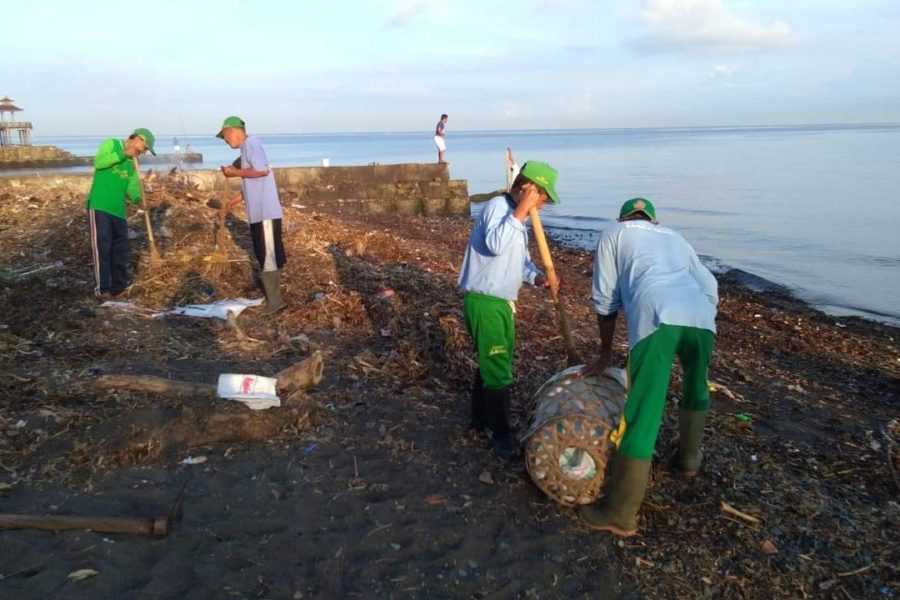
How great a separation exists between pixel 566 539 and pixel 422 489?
2.88 feet

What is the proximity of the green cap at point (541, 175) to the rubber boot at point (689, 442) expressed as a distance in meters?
1.47

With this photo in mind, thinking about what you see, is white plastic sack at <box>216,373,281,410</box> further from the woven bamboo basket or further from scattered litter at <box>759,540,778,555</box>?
scattered litter at <box>759,540,778,555</box>

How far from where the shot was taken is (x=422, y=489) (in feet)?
12.7

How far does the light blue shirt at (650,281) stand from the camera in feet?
10.8

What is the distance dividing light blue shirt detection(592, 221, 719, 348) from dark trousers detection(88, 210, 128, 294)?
18.5ft

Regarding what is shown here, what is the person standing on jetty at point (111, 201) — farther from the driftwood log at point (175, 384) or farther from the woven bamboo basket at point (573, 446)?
the woven bamboo basket at point (573, 446)

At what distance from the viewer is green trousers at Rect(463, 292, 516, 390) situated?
3951 mm

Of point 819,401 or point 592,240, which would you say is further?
point 592,240

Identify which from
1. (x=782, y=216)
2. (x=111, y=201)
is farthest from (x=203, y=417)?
(x=782, y=216)

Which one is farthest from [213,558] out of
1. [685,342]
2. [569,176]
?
[569,176]

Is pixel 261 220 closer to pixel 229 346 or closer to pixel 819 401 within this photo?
pixel 229 346

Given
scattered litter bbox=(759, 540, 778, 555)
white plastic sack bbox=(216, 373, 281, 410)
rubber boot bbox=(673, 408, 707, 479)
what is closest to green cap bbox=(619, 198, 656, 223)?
rubber boot bbox=(673, 408, 707, 479)

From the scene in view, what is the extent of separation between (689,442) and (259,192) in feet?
14.8

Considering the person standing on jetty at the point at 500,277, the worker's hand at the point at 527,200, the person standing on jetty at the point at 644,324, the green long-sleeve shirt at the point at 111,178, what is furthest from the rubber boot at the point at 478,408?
the green long-sleeve shirt at the point at 111,178
